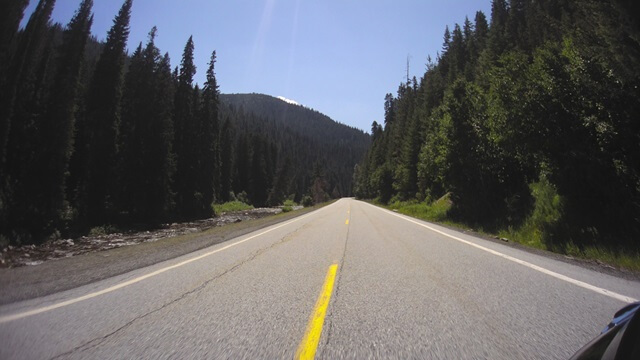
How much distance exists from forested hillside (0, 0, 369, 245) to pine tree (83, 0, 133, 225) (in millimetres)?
85

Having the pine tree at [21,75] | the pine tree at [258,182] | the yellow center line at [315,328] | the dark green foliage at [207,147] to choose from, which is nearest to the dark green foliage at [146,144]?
the dark green foliage at [207,147]

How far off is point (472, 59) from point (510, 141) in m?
47.0

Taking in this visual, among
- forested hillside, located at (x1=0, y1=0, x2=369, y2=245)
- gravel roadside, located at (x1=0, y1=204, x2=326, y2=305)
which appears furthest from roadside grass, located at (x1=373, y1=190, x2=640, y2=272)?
forested hillside, located at (x1=0, y1=0, x2=369, y2=245)

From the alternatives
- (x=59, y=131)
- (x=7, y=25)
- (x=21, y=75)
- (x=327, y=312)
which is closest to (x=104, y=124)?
(x=59, y=131)

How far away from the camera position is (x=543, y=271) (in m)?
5.61

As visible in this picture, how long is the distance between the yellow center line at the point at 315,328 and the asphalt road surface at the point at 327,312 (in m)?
0.01

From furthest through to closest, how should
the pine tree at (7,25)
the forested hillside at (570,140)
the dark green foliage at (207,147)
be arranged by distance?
the dark green foliage at (207,147) < the pine tree at (7,25) < the forested hillside at (570,140)

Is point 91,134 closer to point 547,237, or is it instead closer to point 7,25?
point 7,25

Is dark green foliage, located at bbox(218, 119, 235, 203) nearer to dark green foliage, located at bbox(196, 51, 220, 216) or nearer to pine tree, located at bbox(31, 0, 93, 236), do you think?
dark green foliage, located at bbox(196, 51, 220, 216)

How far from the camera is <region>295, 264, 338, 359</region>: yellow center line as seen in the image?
265cm

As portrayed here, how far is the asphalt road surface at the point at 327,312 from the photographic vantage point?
2.76m

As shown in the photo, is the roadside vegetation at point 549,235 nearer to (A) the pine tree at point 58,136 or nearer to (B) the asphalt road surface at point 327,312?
(B) the asphalt road surface at point 327,312

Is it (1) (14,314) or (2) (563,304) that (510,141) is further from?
(1) (14,314)

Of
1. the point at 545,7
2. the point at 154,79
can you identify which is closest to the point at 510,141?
the point at 154,79
